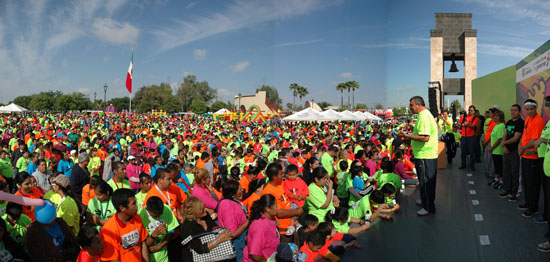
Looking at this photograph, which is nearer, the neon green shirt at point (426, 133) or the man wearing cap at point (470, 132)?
the neon green shirt at point (426, 133)

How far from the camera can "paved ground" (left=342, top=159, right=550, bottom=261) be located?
3.78 m

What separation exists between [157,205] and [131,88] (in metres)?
29.1

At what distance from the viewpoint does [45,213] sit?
3209 millimetres

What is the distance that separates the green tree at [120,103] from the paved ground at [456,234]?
115m

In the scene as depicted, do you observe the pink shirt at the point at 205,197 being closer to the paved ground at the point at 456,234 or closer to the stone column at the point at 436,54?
the paved ground at the point at 456,234

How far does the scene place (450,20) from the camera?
24.3 metres

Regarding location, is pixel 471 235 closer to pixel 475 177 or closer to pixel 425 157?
pixel 425 157

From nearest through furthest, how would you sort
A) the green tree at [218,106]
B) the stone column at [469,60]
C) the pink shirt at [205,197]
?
the pink shirt at [205,197] < the stone column at [469,60] < the green tree at [218,106]

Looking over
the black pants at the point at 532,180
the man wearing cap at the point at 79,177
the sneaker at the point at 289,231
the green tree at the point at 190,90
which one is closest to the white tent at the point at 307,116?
the man wearing cap at the point at 79,177

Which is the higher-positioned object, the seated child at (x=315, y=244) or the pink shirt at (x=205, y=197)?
the pink shirt at (x=205, y=197)

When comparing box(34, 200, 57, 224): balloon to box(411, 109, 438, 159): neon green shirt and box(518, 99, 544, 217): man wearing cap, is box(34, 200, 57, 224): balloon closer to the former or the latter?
box(411, 109, 438, 159): neon green shirt

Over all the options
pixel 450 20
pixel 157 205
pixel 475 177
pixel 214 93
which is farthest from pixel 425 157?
pixel 214 93

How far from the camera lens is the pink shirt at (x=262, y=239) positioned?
119 inches

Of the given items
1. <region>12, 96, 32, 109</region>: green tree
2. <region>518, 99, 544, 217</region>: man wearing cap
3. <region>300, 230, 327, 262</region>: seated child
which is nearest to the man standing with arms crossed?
<region>518, 99, 544, 217</region>: man wearing cap
